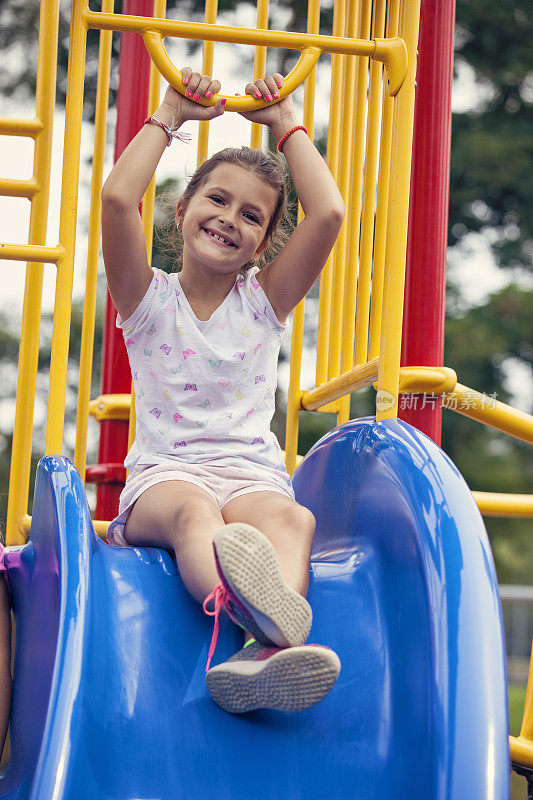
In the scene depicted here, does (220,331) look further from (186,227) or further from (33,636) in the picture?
(33,636)

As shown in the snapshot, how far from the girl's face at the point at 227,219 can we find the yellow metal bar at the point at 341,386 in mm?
322

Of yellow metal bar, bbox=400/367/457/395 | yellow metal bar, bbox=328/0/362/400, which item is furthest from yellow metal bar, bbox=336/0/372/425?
yellow metal bar, bbox=400/367/457/395

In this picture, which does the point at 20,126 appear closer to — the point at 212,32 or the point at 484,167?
the point at 212,32

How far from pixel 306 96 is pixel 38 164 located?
76 centimetres

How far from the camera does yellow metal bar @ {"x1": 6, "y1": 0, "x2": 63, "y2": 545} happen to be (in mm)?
2047

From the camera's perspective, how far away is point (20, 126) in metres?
1.98

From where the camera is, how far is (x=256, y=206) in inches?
76.2

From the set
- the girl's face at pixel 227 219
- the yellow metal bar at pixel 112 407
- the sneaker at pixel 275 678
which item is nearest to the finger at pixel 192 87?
the girl's face at pixel 227 219

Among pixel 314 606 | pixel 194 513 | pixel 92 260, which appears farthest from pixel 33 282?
pixel 314 606

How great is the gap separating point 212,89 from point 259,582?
942mm

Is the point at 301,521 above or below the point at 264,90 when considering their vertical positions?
below

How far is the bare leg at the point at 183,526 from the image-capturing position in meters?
1.48

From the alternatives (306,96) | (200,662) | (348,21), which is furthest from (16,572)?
(348,21)

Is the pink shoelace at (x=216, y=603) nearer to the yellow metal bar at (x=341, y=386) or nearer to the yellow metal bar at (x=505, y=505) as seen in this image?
the yellow metal bar at (x=341, y=386)
